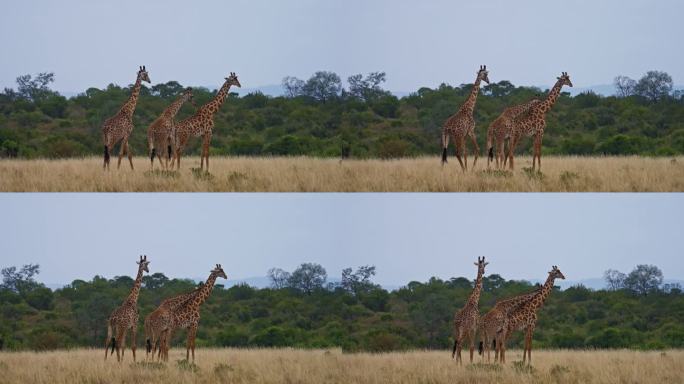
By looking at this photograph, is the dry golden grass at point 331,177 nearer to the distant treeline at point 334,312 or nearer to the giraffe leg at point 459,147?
→ the giraffe leg at point 459,147

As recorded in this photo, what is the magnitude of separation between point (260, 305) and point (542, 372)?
14.7 meters

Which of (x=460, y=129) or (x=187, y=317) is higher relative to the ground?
(x=460, y=129)

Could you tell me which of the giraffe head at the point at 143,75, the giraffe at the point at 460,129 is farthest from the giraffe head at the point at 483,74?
the giraffe head at the point at 143,75

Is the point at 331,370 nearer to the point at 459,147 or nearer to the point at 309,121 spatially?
the point at 459,147

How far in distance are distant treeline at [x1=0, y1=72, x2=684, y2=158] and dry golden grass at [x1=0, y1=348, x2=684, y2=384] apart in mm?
7121

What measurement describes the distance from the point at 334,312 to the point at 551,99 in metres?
11.1

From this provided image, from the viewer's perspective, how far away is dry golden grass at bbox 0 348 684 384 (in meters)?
21.7

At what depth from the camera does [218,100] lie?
22.5 meters

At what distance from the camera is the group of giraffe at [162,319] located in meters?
22.3

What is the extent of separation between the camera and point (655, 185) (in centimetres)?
2444

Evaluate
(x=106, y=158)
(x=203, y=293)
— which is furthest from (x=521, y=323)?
(x=106, y=158)

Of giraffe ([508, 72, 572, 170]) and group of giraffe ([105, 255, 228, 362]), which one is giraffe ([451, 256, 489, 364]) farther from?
group of giraffe ([105, 255, 228, 362])

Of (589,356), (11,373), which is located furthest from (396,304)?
(11,373)

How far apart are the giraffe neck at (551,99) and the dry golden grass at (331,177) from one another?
1178 millimetres
